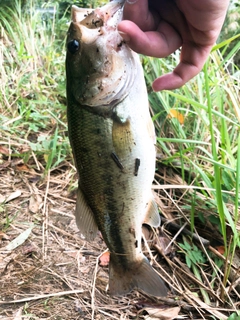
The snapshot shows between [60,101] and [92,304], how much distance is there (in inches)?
108

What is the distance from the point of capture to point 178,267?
2.23m

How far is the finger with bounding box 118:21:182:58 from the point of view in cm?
134

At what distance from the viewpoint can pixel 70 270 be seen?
223 cm

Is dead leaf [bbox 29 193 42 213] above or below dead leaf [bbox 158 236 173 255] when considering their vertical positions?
above

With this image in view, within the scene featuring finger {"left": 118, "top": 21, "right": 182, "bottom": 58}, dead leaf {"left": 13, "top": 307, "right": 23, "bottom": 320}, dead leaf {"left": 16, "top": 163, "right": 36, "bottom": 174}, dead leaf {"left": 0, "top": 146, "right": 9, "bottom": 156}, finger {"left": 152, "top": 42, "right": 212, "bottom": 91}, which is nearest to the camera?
finger {"left": 118, "top": 21, "right": 182, "bottom": 58}

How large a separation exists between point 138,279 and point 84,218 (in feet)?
1.37

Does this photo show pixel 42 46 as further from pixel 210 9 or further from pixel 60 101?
pixel 210 9

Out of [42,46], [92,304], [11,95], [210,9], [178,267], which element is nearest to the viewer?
[210,9]

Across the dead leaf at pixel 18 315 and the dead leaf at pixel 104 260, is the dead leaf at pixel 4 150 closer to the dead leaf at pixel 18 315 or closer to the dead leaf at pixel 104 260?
the dead leaf at pixel 104 260

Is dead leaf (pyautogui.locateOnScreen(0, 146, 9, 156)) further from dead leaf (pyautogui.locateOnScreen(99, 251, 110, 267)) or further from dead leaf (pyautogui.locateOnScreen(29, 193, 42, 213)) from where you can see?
dead leaf (pyautogui.locateOnScreen(99, 251, 110, 267))

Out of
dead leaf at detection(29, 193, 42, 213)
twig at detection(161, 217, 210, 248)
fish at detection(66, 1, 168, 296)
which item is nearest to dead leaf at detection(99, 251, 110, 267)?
twig at detection(161, 217, 210, 248)

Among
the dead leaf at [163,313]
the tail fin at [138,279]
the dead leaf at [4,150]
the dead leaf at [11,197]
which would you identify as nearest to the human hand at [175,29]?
the tail fin at [138,279]

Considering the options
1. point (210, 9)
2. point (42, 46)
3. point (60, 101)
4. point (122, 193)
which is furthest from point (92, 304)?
point (42, 46)

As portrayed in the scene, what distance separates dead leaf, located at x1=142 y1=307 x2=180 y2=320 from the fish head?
3.92 ft
